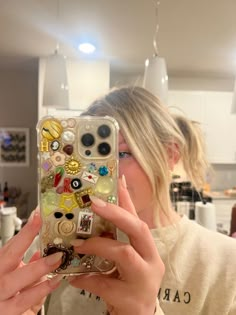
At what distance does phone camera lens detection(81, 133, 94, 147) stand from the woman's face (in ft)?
0.68

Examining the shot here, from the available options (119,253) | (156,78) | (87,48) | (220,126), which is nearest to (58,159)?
(119,253)

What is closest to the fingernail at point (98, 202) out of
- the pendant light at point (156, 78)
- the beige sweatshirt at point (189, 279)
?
the beige sweatshirt at point (189, 279)

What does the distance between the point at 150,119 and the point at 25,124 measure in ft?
11.2

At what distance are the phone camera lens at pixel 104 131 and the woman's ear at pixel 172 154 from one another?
0.35m

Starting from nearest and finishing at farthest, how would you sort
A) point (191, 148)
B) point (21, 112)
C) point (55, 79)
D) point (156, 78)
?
point (191, 148)
point (156, 78)
point (55, 79)
point (21, 112)

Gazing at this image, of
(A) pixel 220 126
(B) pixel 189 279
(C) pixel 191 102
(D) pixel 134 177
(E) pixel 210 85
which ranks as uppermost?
(E) pixel 210 85

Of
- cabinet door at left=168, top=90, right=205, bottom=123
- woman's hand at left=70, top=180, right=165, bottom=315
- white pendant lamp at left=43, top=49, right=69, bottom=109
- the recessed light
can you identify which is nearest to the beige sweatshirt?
woman's hand at left=70, top=180, right=165, bottom=315

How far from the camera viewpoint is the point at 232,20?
2.20 metres

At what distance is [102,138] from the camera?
1.44ft

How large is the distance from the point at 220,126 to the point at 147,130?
10.8 feet

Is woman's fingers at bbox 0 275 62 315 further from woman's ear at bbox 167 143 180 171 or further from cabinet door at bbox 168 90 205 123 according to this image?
cabinet door at bbox 168 90 205 123

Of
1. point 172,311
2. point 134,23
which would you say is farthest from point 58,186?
point 134,23

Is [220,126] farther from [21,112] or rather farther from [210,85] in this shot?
[21,112]

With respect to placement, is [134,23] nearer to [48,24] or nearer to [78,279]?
[48,24]
